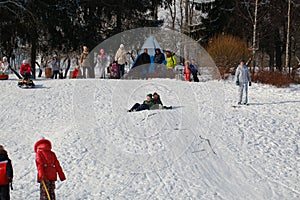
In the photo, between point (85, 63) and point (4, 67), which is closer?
point (85, 63)

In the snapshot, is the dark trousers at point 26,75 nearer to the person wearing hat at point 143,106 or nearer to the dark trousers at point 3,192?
the person wearing hat at point 143,106

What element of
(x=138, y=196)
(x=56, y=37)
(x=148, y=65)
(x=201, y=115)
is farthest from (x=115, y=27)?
(x=138, y=196)

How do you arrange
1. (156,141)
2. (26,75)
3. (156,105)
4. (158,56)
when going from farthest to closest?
(158,56) < (26,75) < (156,105) < (156,141)

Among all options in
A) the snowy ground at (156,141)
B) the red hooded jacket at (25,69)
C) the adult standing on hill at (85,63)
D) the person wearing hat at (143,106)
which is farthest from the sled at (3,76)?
the person wearing hat at (143,106)

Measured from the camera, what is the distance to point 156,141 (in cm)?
1110

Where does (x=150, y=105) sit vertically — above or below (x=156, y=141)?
above

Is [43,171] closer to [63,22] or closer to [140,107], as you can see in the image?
[140,107]

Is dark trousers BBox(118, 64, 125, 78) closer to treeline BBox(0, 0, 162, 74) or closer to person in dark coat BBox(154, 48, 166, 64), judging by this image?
person in dark coat BBox(154, 48, 166, 64)

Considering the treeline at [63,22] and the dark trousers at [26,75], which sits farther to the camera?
the treeline at [63,22]

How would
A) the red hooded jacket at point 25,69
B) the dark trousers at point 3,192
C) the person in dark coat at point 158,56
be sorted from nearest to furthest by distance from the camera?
the dark trousers at point 3,192, the red hooded jacket at point 25,69, the person in dark coat at point 158,56

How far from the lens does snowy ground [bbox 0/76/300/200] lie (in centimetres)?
860

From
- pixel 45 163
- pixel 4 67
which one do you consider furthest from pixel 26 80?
pixel 45 163

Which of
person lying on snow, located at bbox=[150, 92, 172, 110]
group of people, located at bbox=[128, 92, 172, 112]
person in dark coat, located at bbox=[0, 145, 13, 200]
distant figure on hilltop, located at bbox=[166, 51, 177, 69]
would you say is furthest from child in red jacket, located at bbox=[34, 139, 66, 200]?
distant figure on hilltop, located at bbox=[166, 51, 177, 69]

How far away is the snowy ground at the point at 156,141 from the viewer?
8602mm
